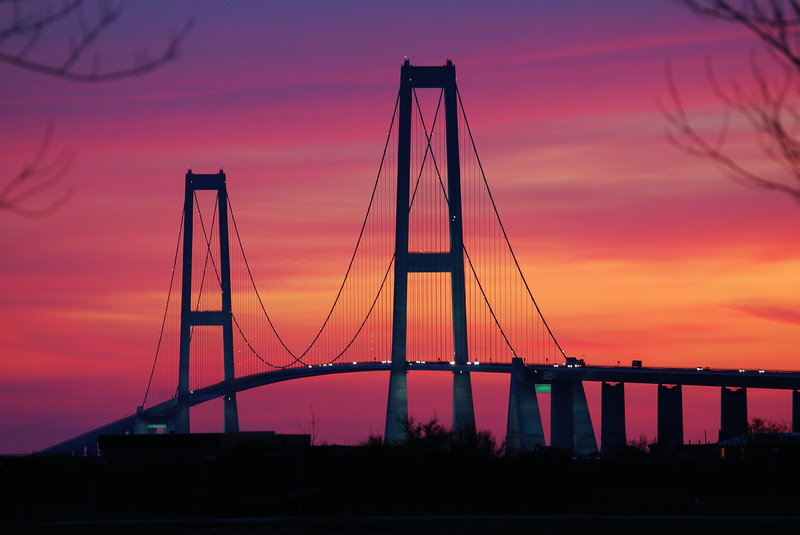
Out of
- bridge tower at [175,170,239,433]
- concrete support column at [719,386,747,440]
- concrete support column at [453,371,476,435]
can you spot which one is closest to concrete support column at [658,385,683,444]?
concrete support column at [719,386,747,440]

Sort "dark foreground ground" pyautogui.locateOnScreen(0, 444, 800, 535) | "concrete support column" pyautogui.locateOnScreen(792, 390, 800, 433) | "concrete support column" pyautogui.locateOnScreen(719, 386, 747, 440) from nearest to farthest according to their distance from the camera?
"dark foreground ground" pyautogui.locateOnScreen(0, 444, 800, 535) → "concrete support column" pyautogui.locateOnScreen(792, 390, 800, 433) → "concrete support column" pyautogui.locateOnScreen(719, 386, 747, 440)

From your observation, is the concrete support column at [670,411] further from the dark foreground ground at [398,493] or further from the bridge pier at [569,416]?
the dark foreground ground at [398,493]

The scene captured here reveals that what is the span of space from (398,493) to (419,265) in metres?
35.5

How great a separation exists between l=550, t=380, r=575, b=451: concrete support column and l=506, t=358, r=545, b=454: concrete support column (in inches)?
77.7

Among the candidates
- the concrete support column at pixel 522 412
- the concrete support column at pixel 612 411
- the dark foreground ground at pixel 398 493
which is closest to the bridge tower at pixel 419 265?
the concrete support column at pixel 522 412

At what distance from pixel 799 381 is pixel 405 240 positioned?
2002 centimetres

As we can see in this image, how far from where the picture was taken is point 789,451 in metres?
34.2

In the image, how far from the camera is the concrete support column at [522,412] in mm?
60188

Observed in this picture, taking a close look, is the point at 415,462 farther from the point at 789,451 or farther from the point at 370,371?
the point at 370,371

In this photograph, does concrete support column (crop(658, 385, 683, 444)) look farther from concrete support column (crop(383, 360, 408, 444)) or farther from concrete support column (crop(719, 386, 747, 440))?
concrete support column (crop(383, 360, 408, 444))

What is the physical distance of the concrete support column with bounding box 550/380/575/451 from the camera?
63156 mm

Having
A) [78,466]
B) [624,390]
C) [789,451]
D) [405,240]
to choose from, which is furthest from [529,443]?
[78,466]

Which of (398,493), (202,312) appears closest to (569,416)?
(202,312)

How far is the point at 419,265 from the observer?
2491 inches
